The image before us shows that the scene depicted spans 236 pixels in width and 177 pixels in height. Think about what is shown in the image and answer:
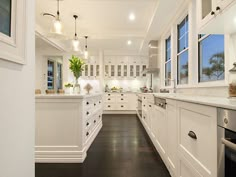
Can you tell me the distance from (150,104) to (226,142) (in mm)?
2517

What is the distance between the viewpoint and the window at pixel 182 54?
3.32 metres

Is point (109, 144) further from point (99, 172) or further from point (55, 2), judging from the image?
point (55, 2)

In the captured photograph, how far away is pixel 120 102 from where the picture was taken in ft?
23.1

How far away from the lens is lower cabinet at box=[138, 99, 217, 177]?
996 millimetres

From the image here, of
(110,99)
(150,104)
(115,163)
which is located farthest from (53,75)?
(115,163)

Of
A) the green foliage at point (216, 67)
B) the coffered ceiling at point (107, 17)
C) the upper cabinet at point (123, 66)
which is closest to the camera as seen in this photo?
the green foliage at point (216, 67)

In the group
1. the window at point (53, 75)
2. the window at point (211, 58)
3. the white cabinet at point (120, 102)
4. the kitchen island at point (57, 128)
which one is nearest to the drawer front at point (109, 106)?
the white cabinet at point (120, 102)

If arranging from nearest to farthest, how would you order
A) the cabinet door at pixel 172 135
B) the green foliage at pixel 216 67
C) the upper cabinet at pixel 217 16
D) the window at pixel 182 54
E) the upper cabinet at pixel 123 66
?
the upper cabinet at pixel 217 16 < the cabinet door at pixel 172 135 < the green foliage at pixel 216 67 < the window at pixel 182 54 < the upper cabinet at pixel 123 66

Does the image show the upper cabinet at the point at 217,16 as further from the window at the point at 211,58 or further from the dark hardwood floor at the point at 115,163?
the dark hardwood floor at the point at 115,163

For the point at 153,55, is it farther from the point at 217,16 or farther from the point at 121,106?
the point at 217,16

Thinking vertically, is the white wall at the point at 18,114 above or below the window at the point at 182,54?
below

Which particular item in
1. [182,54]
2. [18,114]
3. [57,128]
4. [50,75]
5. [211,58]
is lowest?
[57,128]

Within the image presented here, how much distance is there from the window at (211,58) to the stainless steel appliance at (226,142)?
52.9 inches

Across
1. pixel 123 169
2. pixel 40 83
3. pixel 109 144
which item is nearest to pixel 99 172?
pixel 123 169
